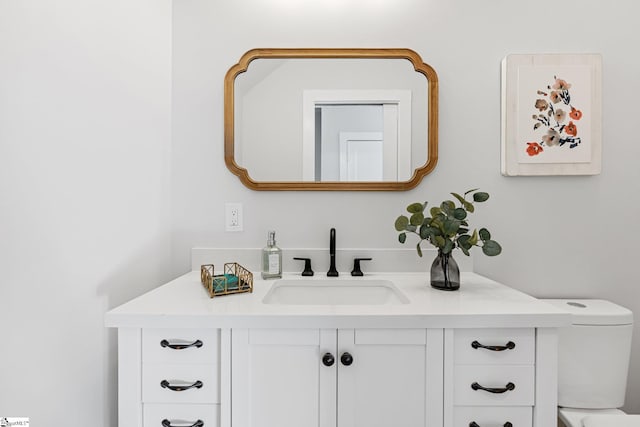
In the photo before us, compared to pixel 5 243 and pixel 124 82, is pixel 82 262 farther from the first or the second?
pixel 124 82

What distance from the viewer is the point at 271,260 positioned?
1494mm

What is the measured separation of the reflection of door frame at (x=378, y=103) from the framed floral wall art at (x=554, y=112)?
43 cm

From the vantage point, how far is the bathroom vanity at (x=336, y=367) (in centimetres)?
103

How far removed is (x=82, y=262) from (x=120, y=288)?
22 centimetres

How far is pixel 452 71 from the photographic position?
1626 millimetres

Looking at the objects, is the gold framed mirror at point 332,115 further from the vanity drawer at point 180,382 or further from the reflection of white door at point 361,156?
the vanity drawer at point 180,382

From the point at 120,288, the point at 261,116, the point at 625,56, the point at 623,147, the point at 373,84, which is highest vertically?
the point at 625,56

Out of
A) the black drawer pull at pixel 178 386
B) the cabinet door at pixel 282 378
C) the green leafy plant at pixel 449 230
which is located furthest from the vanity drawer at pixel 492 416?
the black drawer pull at pixel 178 386

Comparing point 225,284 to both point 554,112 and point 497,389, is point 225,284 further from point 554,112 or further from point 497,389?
point 554,112

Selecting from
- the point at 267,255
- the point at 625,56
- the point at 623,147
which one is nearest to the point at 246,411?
the point at 267,255

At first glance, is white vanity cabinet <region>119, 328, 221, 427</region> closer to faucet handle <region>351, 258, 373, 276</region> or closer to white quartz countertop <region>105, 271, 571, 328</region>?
white quartz countertop <region>105, 271, 571, 328</region>

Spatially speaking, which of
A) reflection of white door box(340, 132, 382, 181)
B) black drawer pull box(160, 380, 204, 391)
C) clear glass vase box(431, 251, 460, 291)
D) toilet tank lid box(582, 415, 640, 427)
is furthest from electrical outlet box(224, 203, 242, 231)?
toilet tank lid box(582, 415, 640, 427)

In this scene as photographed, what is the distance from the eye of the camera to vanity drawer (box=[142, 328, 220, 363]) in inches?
40.7

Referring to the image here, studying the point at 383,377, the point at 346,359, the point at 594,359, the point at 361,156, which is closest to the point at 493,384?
the point at 383,377
